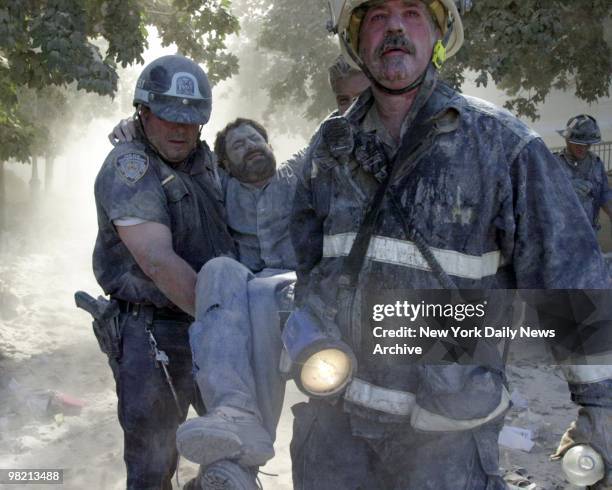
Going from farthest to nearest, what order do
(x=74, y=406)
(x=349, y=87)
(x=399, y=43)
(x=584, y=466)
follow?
1. (x=74, y=406)
2. (x=349, y=87)
3. (x=399, y=43)
4. (x=584, y=466)

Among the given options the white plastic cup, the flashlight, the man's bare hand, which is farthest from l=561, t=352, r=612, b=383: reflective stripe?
the man's bare hand

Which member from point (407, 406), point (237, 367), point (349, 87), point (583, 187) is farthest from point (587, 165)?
point (237, 367)

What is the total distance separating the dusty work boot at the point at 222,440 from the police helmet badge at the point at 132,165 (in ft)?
5.22

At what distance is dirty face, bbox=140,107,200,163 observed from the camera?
12.2ft

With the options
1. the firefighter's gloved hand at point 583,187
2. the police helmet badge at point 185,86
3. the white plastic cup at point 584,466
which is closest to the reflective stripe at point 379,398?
the white plastic cup at point 584,466

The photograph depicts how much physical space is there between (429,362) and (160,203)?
180 cm

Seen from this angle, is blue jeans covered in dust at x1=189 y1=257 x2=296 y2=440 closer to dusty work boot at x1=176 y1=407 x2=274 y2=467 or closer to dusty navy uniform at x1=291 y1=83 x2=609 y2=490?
dusty work boot at x1=176 y1=407 x2=274 y2=467

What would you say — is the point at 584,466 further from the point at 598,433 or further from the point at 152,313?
the point at 152,313

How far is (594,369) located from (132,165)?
2.41m

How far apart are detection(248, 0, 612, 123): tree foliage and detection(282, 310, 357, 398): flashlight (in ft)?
27.7

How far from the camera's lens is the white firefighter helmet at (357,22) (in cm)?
243

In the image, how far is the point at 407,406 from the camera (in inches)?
88.4

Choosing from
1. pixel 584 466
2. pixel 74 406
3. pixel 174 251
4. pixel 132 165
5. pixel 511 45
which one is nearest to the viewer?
pixel 584 466

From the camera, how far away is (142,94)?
12.2ft
